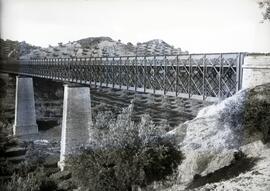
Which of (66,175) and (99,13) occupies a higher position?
(99,13)

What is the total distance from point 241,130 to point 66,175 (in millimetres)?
9473

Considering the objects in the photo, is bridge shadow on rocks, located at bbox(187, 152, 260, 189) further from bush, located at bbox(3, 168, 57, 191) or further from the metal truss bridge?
bush, located at bbox(3, 168, 57, 191)

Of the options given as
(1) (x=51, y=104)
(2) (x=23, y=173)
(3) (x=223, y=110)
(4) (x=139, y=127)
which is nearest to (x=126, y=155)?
(4) (x=139, y=127)

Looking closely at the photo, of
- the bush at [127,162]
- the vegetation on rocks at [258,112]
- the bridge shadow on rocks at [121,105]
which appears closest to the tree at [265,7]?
the vegetation on rocks at [258,112]

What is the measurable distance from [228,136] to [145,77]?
264 inches

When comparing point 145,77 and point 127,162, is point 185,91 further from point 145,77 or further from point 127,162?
point 127,162

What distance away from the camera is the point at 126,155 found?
44.3ft

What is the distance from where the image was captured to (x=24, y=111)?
1339 inches

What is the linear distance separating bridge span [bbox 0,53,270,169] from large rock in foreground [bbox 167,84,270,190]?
103 centimetres

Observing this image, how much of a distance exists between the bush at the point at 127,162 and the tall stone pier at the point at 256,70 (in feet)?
11.5

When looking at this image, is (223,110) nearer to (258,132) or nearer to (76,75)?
(258,132)

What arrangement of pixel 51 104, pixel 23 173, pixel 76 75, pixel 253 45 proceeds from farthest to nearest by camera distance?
pixel 51 104, pixel 76 75, pixel 23 173, pixel 253 45

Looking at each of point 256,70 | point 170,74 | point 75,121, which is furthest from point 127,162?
point 75,121

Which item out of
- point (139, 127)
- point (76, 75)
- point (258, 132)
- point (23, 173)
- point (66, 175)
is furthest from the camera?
point (76, 75)
